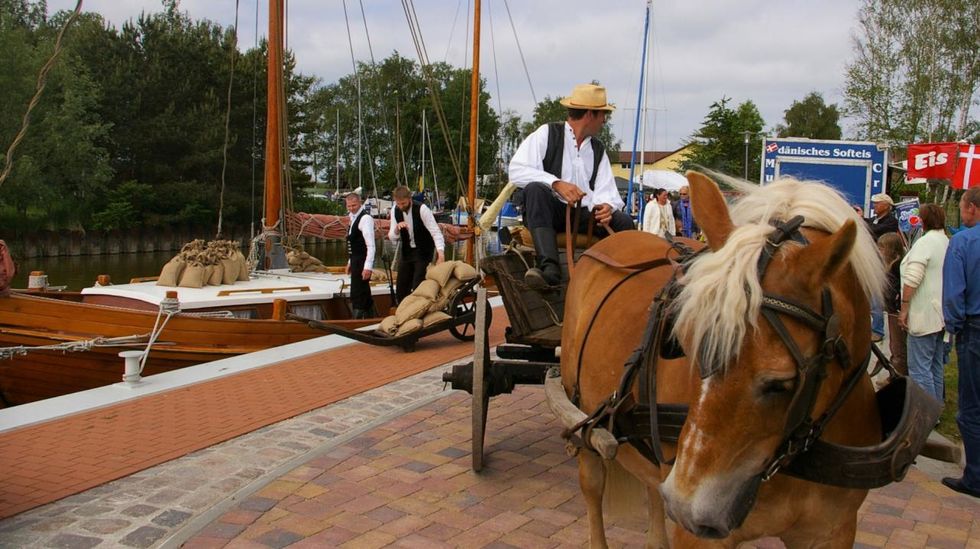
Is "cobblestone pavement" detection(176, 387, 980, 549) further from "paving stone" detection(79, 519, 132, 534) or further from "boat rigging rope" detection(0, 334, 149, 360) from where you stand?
"boat rigging rope" detection(0, 334, 149, 360)

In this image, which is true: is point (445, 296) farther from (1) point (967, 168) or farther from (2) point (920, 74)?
(2) point (920, 74)

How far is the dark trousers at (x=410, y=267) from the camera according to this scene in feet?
34.6

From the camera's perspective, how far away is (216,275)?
33.2ft

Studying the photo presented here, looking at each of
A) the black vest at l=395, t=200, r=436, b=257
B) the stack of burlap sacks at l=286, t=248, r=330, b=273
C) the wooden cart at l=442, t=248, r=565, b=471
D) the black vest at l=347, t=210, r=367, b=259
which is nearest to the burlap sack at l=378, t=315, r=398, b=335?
the black vest at l=395, t=200, r=436, b=257

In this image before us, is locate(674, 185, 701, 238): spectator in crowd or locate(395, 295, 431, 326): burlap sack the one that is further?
locate(674, 185, 701, 238): spectator in crowd

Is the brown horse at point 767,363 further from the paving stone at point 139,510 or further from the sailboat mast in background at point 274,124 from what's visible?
the sailboat mast in background at point 274,124

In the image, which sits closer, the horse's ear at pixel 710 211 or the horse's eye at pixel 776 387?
the horse's eye at pixel 776 387

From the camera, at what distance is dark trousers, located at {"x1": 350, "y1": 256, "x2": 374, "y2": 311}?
10641 millimetres

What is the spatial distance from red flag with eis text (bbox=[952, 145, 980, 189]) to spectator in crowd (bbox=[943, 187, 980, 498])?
6998 millimetres

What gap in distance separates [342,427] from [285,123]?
25.6 feet

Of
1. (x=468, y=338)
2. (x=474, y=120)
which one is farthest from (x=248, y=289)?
(x=474, y=120)

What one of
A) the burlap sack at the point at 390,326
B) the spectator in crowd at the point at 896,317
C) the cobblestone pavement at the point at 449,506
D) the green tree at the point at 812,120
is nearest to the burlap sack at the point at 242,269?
the burlap sack at the point at 390,326

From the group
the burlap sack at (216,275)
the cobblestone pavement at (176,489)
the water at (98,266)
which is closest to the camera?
the cobblestone pavement at (176,489)

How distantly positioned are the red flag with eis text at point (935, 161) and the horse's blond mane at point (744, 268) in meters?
11.4
